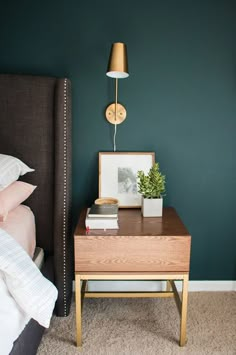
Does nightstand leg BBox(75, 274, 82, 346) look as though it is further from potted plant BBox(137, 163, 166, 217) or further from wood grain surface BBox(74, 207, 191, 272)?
potted plant BBox(137, 163, 166, 217)

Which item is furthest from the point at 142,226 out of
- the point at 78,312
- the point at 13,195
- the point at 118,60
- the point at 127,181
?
the point at 118,60

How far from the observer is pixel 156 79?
197 cm

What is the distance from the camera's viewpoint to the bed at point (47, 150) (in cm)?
180

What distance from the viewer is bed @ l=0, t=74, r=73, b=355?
1803 mm

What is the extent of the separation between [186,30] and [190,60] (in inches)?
7.1

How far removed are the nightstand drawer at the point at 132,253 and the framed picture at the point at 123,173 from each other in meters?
0.48

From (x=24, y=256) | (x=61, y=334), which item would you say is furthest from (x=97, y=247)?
(x=61, y=334)

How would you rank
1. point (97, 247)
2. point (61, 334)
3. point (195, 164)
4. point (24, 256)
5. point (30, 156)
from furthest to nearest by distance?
point (195, 164) < point (30, 156) < point (61, 334) < point (97, 247) < point (24, 256)

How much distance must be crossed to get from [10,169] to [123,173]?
2.32ft

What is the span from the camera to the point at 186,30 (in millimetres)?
1925

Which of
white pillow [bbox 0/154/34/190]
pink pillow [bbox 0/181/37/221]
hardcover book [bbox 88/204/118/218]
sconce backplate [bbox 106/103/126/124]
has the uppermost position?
sconce backplate [bbox 106/103/126/124]

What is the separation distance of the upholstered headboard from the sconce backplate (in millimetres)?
277

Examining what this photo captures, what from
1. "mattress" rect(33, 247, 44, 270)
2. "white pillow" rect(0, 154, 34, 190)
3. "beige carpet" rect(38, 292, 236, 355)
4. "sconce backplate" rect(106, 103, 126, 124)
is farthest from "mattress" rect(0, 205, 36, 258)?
"sconce backplate" rect(106, 103, 126, 124)

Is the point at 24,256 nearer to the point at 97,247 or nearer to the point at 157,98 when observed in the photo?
the point at 97,247
